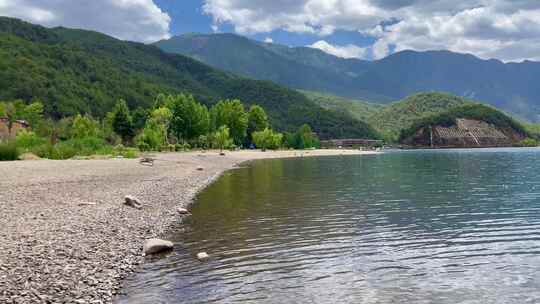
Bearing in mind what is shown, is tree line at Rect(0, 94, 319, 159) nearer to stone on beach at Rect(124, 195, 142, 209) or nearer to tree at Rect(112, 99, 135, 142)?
tree at Rect(112, 99, 135, 142)

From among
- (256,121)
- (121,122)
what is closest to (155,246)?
(121,122)

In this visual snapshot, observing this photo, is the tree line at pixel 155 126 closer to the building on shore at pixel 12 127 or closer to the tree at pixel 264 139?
the building on shore at pixel 12 127

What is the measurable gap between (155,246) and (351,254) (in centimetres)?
824

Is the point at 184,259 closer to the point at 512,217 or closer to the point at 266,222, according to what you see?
the point at 266,222

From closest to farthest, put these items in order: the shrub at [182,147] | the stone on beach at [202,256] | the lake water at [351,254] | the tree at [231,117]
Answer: the lake water at [351,254], the stone on beach at [202,256], the shrub at [182,147], the tree at [231,117]

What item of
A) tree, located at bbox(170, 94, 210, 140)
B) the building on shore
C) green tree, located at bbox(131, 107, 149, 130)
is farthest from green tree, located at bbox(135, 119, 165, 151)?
the building on shore

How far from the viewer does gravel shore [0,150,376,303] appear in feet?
40.7

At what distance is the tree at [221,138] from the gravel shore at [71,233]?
4284 inches

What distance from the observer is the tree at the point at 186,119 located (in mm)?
138375

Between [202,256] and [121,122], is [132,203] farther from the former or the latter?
[121,122]

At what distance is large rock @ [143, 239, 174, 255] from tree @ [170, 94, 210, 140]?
398ft

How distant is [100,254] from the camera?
53.4 feet

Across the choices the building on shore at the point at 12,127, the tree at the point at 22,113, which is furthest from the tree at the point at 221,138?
the building on shore at the point at 12,127

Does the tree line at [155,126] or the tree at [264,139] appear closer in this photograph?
the tree line at [155,126]
